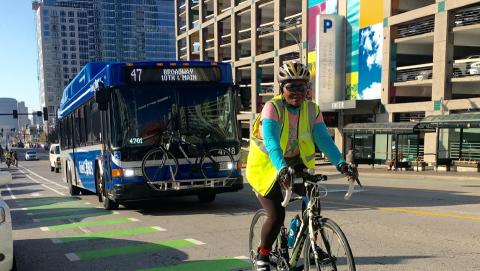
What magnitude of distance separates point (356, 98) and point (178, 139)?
1074 inches

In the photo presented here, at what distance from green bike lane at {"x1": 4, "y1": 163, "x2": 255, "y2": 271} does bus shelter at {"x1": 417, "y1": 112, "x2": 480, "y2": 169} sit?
19.0 meters

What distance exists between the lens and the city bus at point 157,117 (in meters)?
9.15

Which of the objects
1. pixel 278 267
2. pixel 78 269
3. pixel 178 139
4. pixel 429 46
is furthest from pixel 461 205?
pixel 429 46

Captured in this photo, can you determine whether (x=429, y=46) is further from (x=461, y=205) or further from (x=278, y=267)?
(x=278, y=267)

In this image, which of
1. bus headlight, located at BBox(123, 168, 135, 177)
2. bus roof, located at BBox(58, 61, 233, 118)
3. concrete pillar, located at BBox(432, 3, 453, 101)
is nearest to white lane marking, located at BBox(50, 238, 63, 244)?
bus headlight, located at BBox(123, 168, 135, 177)

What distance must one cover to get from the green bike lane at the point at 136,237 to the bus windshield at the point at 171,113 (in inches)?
66.8

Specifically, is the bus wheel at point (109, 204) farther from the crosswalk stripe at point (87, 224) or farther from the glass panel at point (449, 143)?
the glass panel at point (449, 143)

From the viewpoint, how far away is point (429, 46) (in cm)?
3334

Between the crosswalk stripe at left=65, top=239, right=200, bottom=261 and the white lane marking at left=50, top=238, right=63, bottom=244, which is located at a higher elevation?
the crosswalk stripe at left=65, top=239, right=200, bottom=261

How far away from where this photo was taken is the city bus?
915cm

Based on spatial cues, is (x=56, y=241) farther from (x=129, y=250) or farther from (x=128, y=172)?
(x=128, y=172)

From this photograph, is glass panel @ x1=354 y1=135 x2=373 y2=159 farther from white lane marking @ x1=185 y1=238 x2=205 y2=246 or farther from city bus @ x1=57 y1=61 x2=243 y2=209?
white lane marking @ x1=185 y1=238 x2=205 y2=246

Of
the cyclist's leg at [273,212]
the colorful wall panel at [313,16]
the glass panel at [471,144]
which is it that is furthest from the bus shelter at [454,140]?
the cyclist's leg at [273,212]

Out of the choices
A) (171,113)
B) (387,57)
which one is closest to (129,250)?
(171,113)
